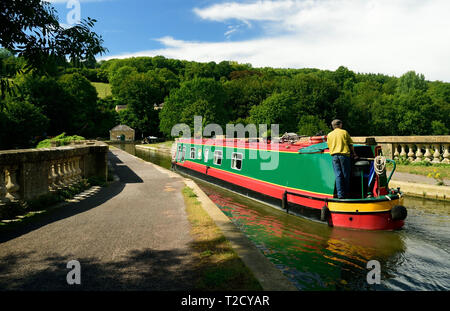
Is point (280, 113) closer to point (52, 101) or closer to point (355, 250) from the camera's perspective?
point (52, 101)

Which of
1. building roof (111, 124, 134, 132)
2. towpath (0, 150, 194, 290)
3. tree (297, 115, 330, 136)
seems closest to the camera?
towpath (0, 150, 194, 290)

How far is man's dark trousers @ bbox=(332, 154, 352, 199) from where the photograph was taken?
24.9 feet

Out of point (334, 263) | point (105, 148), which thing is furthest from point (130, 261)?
point (105, 148)

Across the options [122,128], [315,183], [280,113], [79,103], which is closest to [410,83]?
[280,113]

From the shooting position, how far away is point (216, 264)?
382cm

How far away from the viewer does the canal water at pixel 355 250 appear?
510cm

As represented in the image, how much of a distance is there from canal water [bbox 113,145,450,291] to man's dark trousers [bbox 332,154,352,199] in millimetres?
1005

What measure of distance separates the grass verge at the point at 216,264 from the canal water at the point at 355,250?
1.49 metres

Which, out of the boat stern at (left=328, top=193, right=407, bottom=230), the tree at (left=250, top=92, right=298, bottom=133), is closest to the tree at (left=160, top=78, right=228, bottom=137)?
the tree at (left=250, top=92, right=298, bottom=133)

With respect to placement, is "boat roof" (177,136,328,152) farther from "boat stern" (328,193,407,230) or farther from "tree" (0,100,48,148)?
"tree" (0,100,48,148)

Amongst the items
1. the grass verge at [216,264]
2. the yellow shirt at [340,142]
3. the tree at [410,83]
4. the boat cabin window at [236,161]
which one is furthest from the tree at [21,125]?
the tree at [410,83]

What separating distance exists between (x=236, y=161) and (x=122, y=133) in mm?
65365

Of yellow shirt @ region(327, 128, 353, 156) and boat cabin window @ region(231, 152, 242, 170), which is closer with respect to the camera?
yellow shirt @ region(327, 128, 353, 156)
